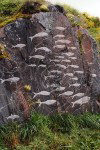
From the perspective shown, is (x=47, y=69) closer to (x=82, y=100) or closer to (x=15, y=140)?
(x=82, y=100)

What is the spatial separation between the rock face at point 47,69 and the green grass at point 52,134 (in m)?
0.37

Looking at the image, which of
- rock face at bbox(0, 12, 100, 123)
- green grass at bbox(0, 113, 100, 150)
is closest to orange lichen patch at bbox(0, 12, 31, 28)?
rock face at bbox(0, 12, 100, 123)

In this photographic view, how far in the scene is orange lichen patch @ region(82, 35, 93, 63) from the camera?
38.0 ft

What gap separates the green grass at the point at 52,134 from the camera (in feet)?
29.0

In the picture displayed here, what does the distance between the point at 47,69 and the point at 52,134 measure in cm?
198

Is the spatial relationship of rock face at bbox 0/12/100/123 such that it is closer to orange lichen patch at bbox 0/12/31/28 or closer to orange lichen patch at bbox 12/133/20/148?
orange lichen patch at bbox 0/12/31/28

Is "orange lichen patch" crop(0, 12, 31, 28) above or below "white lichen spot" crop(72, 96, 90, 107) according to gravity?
above

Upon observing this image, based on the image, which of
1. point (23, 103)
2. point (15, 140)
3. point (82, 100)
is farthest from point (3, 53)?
point (82, 100)

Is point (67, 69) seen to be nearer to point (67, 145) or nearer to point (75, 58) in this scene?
point (75, 58)

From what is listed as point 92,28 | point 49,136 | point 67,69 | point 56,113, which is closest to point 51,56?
point 67,69

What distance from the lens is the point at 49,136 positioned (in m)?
9.21

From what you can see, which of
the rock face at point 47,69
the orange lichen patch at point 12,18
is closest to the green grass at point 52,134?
the rock face at point 47,69

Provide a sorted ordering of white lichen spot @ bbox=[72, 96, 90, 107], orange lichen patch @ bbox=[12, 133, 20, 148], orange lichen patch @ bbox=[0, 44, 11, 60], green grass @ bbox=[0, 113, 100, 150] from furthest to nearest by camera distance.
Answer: white lichen spot @ bbox=[72, 96, 90, 107] < orange lichen patch @ bbox=[0, 44, 11, 60] < orange lichen patch @ bbox=[12, 133, 20, 148] < green grass @ bbox=[0, 113, 100, 150]

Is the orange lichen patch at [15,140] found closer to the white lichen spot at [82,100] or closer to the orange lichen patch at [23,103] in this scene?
the orange lichen patch at [23,103]
